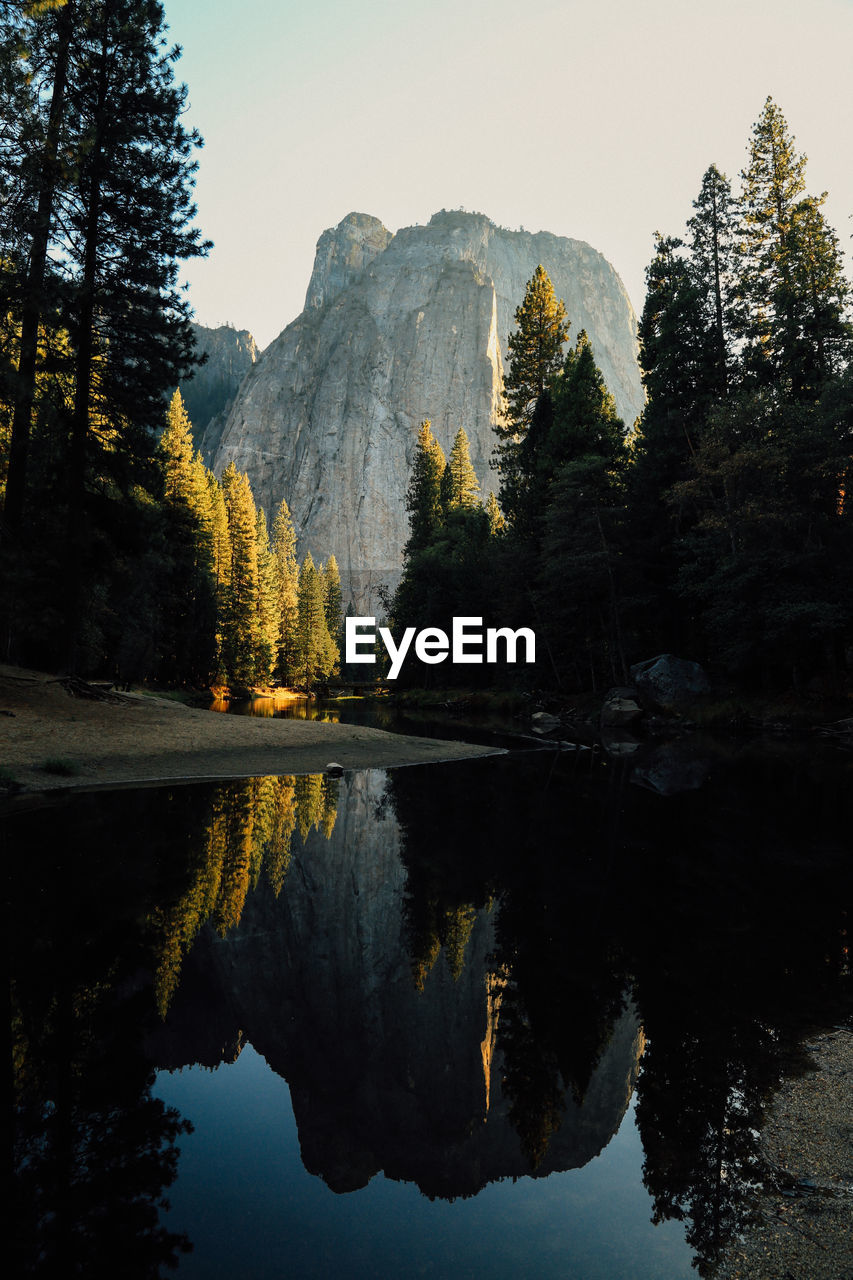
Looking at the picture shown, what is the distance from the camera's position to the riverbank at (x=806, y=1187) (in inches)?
91.8

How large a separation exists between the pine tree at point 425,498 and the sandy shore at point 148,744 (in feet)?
136

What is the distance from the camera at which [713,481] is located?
100.0ft

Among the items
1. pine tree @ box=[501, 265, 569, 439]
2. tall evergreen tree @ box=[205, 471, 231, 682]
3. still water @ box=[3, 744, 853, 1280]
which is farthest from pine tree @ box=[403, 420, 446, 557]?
still water @ box=[3, 744, 853, 1280]

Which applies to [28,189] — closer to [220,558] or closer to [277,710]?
[277,710]

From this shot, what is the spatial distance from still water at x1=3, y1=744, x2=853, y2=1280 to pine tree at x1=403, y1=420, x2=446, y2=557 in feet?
179

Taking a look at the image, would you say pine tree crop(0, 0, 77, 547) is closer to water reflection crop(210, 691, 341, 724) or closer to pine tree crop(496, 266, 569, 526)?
water reflection crop(210, 691, 341, 724)

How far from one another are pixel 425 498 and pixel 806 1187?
208 ft

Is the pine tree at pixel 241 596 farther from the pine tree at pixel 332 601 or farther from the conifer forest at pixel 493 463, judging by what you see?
the pine tree at pixel 332 601

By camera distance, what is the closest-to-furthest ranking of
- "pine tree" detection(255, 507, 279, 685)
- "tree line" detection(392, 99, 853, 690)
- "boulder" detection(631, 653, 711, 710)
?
"tree line" detection(392, 99, 853, 690)
"boulder" detection(631, 653, 711, 710)
"pine tree" detection(255, 507, 279, 685)

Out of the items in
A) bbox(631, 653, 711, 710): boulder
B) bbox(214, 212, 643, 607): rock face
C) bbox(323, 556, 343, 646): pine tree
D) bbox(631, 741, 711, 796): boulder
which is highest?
Result: bbox(214, 212, 643, 607): rock face

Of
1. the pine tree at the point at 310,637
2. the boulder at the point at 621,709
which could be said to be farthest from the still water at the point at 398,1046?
the pine tree at the point at 310,637

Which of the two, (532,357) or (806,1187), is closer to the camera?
(806,1187)

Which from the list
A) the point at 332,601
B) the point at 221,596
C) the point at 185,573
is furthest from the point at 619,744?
the point at 332,601

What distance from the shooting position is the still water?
262 cm
